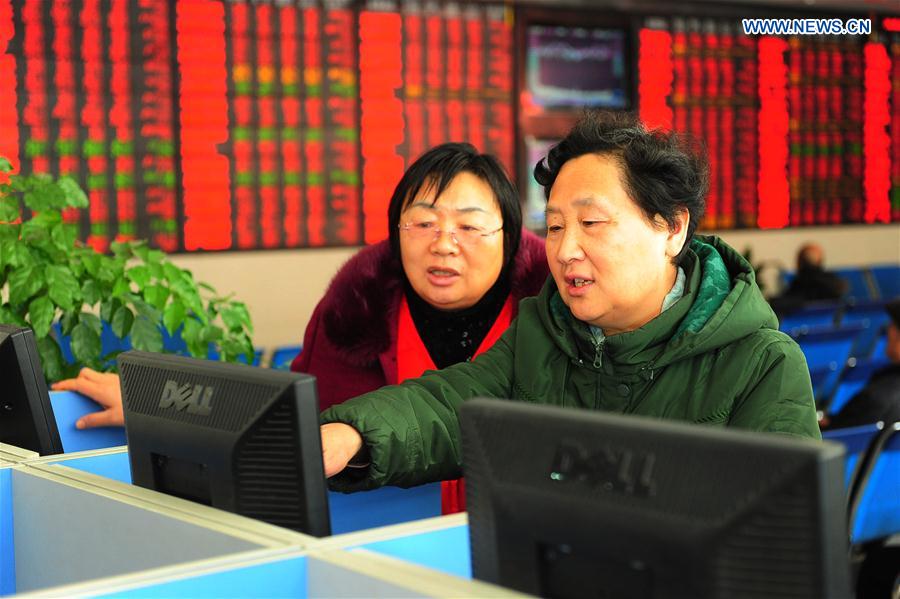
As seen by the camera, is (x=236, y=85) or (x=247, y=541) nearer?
(x=247, y=541)

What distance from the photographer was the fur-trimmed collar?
8.21 feet

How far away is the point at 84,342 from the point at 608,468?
208cm

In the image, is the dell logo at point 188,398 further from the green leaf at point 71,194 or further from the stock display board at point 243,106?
the stock display board at point 243,106

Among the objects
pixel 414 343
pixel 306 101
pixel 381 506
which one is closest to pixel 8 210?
pixel 414 343

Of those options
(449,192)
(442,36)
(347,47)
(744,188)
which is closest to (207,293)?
(347,47)

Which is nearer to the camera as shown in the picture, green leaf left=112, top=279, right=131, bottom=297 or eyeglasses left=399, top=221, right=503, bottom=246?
eyeglasses left=399, top=221, right=503, bottom=246

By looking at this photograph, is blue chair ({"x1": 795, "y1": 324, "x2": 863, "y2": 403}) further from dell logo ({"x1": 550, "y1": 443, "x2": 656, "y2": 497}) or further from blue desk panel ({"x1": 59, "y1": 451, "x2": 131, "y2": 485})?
dell logo ({"x1": 550, "y1": 443, "x2": 656, "y2": 497})

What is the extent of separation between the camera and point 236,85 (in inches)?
203

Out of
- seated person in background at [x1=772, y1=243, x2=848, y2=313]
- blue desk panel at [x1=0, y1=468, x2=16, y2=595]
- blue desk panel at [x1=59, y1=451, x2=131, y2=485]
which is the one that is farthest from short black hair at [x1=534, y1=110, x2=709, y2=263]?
seated person in background at [x1=772, y1=243, x2=848, y2=313]

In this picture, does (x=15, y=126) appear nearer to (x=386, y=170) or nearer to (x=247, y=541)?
(x=386, y=170)

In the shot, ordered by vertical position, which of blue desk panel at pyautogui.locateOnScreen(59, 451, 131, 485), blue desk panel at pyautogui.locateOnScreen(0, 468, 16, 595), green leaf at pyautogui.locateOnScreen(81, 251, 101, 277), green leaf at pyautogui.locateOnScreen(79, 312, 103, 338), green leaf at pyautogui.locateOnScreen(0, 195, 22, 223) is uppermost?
green leaf at pyautogui.locateOnScreen(0, 195, 22, 223)

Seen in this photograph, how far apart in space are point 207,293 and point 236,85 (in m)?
0.96

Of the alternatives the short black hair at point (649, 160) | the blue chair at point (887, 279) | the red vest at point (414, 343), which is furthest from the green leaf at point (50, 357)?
the blue chair at point (887, 279)

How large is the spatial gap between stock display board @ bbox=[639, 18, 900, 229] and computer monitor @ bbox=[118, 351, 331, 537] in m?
5.29
